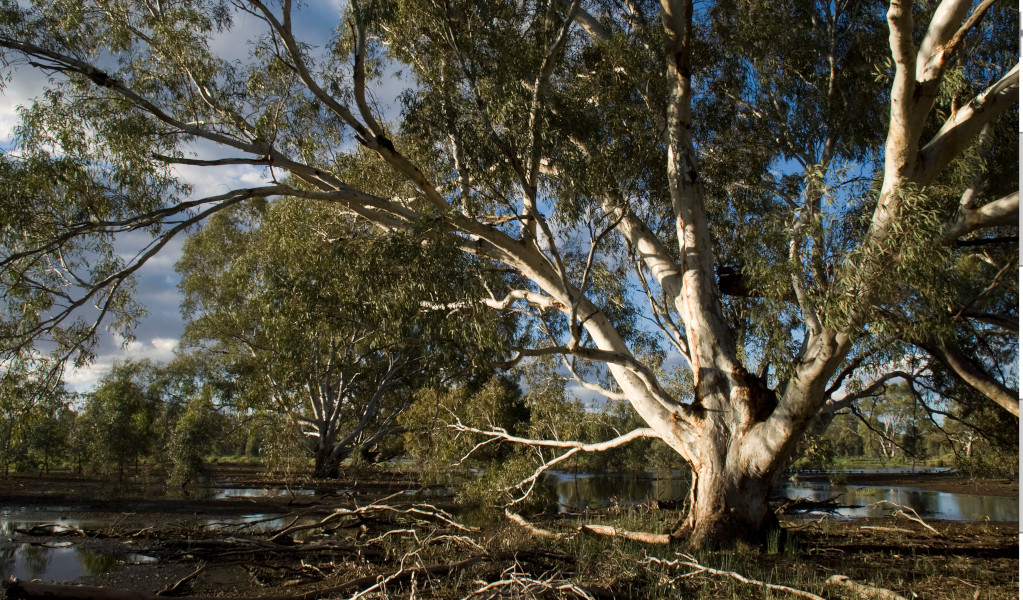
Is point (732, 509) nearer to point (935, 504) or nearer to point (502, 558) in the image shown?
point (502, 558)

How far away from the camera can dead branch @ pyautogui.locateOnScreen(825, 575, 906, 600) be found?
12.3 ft

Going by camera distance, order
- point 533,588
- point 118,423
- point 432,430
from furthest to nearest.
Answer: point 118,423, point 432,430, point 533,588

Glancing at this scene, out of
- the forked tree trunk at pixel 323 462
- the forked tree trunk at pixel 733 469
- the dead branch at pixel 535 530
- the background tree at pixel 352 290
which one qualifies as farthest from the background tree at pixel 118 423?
the forked tree trunk at pixel 733 469

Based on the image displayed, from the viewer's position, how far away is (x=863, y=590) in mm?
3898

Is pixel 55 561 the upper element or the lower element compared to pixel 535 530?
lower

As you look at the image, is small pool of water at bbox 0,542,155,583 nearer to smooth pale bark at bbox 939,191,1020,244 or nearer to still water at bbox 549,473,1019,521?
still water at bbox 549,473,1019,521

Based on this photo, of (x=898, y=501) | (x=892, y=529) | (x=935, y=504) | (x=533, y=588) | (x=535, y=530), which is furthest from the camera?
(x=898, y=501)

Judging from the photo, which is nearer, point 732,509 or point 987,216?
point 987,216

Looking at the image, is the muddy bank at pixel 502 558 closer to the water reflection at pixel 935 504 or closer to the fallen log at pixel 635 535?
the fallen log at pixel 635 535

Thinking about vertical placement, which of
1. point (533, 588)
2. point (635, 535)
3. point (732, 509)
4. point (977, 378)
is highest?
point (977, 378)

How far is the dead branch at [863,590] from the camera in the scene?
376 cm

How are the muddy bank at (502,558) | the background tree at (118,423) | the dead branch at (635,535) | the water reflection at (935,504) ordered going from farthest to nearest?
the background tree at (118,423)
the water reflection at (935,504)
the dead branch at (635,535)
the muddy bank at (502,558)

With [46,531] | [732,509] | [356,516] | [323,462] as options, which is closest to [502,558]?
[732,509]

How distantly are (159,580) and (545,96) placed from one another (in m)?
5.25
